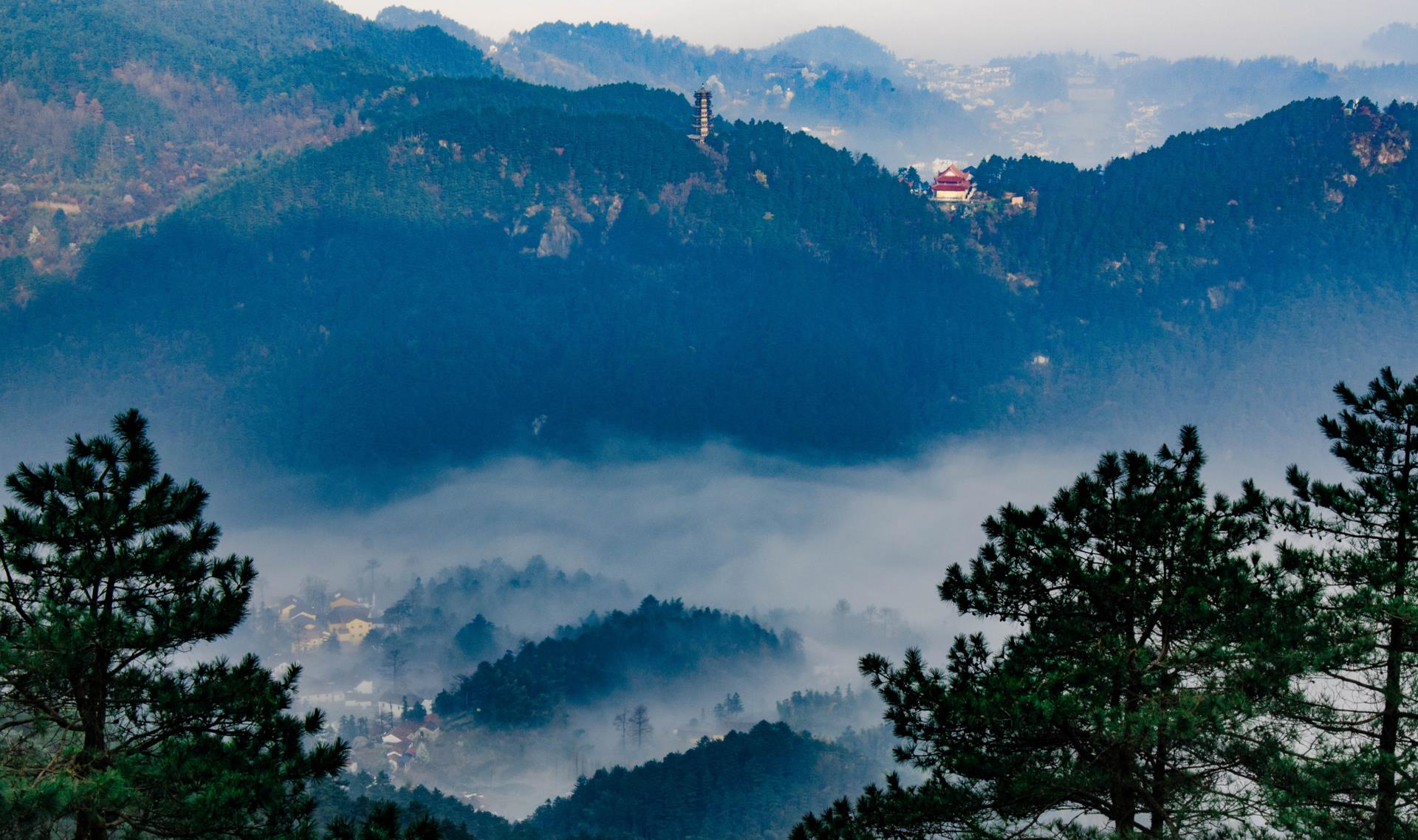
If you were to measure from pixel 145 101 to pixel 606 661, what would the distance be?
10008 centimetres

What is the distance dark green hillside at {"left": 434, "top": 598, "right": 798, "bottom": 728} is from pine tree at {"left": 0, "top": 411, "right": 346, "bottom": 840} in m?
66.6

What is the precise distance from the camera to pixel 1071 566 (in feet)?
35.9

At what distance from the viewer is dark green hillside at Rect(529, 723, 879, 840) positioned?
5072 cm

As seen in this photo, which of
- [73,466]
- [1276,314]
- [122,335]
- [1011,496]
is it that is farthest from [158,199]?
[73,466]

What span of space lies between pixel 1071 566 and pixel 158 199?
146m

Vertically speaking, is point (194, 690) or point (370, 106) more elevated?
point (370, 106)

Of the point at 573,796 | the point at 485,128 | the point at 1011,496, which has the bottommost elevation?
the point at 573,796

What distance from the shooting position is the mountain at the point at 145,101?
13700cm

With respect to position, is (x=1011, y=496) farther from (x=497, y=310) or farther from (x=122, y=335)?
(x=122, y=335)

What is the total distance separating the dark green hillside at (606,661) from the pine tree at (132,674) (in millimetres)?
66605

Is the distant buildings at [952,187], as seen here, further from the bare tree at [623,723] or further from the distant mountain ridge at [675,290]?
the bare tree at [623,723]


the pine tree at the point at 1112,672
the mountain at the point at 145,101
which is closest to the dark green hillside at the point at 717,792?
the pine tree at the point at 1112,672

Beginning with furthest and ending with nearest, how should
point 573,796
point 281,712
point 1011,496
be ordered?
point 1011,496 < point 573,796 < point 281,712

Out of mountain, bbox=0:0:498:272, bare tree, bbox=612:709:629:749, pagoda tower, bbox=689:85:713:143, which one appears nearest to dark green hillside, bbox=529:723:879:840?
bare tree, bbox=612:709:629:749
